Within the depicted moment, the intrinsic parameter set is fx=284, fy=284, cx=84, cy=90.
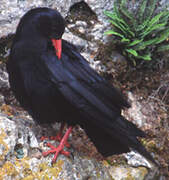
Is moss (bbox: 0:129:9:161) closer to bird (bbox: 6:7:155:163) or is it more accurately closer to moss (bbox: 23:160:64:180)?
moss (bbox: 23:160:64:180)

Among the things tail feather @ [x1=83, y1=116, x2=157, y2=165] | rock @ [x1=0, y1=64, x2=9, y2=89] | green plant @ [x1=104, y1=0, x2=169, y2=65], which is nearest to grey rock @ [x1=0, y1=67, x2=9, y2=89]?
rock @ [x1=0, y1=64, x2=9, y2=89]

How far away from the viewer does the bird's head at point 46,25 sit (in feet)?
9.53

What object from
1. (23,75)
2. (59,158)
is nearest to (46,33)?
(23,75)

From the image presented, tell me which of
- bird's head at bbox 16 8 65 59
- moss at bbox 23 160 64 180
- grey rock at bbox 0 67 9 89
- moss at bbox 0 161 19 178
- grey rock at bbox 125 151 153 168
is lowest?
grey rock at bbox 125 151 153 168

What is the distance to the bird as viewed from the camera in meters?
2.93

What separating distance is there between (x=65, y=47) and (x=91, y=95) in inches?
26.2

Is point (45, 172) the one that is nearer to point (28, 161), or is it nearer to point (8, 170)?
point (28, 161)

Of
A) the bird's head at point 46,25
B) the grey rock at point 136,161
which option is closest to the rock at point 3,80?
the bird's head at point 46,25

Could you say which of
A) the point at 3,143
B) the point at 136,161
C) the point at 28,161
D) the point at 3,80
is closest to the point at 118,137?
the point at 28,161

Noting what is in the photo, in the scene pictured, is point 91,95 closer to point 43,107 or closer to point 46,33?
point 43,107

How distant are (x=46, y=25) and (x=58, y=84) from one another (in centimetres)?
63

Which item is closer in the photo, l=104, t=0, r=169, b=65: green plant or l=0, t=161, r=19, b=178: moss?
l=0, t=161, r=19, b=178: moss

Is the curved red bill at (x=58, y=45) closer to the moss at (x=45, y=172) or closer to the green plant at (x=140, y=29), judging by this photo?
the moss at (x=45, y=172)

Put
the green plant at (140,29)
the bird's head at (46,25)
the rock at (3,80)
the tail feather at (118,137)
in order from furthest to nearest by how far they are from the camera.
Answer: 1. the green plant at (140,29)
2. the rock at (3,80)
3. the tail feather at (118,137)
4. the bird's head at (46,25)
